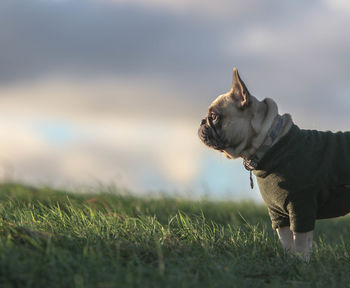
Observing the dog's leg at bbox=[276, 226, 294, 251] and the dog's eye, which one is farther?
the dog's eye

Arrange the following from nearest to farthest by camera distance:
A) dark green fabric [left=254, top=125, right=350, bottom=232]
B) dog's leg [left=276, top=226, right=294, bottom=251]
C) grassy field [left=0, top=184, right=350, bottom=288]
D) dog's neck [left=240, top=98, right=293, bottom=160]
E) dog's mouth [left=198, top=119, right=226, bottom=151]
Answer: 1. grassy field [left=0, top=184, right=350, bottom=288]
2. dark green fabric [left=254, top=125, right=350, bottom=232]
3. dog's neck [left=240, top=98, right=293, bottom=160]
4. dog's leg [left=276, top=226, right=294, bottom=251]
5. dog's mouth [left=198, top=119, right=226, bottom=151]

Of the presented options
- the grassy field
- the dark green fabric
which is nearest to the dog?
the dark green fabric

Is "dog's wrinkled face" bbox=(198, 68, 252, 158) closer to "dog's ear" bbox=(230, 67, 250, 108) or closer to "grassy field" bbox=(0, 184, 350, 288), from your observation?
"dog's ear" bbox=(230, 67, 250, 108)

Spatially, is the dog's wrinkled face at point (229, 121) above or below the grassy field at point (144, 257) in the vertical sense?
above

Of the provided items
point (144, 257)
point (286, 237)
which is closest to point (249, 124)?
point (286, 237)

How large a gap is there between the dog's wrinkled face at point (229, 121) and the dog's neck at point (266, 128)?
92 mm

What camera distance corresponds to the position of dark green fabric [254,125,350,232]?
191 inches

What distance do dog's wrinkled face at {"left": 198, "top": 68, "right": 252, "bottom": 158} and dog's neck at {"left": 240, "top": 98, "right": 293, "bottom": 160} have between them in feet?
0.30

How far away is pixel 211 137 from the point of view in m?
5.22

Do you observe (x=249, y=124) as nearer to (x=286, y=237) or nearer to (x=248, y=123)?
(x=248, y=123)

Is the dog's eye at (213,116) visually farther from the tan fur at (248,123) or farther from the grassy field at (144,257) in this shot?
the grassy field at (144,257)

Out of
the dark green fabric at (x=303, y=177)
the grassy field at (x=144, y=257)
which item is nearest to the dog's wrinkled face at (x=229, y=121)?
the dark green fabric at (x=303, y=177)

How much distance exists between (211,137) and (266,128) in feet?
2.04

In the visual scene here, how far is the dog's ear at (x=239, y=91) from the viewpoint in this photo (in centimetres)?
492
